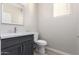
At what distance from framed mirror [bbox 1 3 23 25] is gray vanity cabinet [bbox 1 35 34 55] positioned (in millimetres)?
330

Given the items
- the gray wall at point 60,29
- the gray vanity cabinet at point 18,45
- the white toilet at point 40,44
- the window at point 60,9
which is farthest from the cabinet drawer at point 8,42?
the window at point 60,9

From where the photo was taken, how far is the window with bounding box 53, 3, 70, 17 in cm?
154

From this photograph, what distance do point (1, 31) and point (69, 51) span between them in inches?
46.9

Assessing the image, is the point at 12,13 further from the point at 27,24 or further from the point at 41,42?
the point at 41,42

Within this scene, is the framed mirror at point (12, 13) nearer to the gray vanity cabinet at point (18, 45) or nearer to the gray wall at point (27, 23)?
the gray wall at point (27, 23)

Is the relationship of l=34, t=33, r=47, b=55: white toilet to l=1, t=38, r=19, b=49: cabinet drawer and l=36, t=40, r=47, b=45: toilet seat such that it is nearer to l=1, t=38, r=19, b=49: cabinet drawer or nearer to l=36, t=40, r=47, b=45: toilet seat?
l=36, t=40, r=47, b=45: toilet seat

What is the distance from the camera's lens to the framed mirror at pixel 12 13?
1587mm

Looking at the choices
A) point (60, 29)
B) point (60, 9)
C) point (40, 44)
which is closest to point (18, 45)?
point (40, 44)

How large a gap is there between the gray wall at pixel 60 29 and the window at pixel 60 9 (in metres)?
0.05

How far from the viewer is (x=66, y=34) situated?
1626 mm

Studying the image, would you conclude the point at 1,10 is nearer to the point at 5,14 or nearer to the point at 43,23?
the point at 5,14

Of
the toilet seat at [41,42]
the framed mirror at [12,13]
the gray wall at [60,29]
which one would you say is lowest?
the toilet seat at [41,42]

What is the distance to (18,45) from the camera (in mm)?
1506
